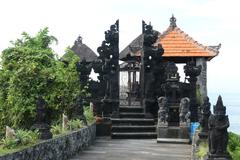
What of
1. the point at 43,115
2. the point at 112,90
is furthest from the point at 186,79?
the point at 43,115

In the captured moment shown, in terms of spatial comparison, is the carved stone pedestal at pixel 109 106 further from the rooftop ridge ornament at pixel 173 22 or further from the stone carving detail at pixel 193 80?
the rooftop ridge ornament at pixel 173 22

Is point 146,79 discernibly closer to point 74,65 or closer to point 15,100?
point 74,65

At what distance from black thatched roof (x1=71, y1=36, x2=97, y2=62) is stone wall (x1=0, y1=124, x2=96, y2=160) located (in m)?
16.9

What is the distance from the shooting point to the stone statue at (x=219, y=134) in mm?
9242

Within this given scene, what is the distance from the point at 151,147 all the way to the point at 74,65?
6.87 meters

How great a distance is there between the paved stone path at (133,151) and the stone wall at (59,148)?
1.01 ft

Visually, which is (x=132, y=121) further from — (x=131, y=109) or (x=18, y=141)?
(x=18, y=141)

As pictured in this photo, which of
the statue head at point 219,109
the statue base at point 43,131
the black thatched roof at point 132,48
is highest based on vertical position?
the black thatched roof at point 132,48

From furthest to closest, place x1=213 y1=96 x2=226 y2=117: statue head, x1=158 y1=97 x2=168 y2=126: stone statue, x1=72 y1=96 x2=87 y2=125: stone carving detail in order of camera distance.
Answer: x1=158 y1=97 x2=168 y2=126: stone statue → x1=72 y1=96 x2=87 y2=125: stone carving detail → x1=213 y1=96 x2=226 y2=117: statue head

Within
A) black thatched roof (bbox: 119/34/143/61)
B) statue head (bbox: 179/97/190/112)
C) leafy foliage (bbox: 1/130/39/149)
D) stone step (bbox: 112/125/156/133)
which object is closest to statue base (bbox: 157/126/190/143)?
statue head (bbox: 179/97/190/112)

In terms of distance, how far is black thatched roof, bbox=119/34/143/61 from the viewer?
89.2 ft

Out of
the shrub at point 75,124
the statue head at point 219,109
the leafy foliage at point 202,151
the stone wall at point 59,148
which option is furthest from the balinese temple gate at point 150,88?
the statue head at point 219,109

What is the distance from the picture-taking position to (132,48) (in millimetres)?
27266

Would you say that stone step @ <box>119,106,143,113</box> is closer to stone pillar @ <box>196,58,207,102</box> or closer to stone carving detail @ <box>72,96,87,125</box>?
stone carving detail @ <box>72,96,87,125</box>
